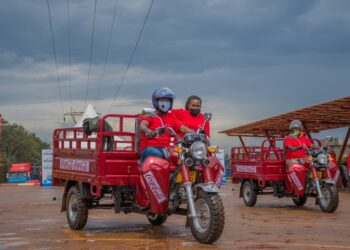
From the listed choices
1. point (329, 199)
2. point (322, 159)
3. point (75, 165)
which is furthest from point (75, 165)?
point (322, 159)

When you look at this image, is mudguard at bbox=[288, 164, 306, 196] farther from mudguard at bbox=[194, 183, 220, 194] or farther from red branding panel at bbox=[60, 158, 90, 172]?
mudguard at bbox=[194, 183, 220, 194]

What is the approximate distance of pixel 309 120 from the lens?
2116cm

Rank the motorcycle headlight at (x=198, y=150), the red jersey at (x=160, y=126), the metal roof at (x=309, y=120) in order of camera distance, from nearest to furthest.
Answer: the motorcycle headlight at (x=198, y=150), the red jersey at (x=160, y=126), the metal roof at (x=309, y=120)

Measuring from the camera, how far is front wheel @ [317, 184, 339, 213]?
1034 centimetres

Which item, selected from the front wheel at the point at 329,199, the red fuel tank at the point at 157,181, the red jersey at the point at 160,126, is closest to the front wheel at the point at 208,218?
the red fuel tank at the point at 157,181

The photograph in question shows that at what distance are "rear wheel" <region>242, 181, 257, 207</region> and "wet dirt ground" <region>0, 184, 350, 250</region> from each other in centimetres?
186

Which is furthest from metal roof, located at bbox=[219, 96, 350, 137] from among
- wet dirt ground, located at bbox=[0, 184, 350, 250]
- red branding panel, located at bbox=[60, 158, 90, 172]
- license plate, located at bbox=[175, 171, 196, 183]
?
license plate, located at bbox=[175, 171, 196, 183]

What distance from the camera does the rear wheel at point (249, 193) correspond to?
41.5 ft

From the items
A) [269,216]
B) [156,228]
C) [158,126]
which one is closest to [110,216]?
[156,228]

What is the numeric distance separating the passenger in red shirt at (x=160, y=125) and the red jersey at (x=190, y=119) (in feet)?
0.32

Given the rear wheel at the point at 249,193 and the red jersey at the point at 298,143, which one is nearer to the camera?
the red jersey at the point at 298,143

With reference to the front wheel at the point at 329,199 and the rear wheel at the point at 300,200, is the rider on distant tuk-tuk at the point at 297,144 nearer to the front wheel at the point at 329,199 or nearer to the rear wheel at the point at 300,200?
the front wheel at the point at 329,199

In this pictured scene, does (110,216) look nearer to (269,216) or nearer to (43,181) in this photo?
(269,216)

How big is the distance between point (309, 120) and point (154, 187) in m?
15.6
